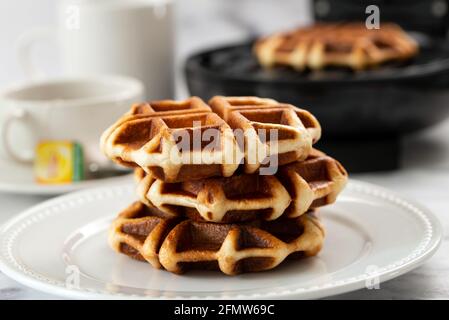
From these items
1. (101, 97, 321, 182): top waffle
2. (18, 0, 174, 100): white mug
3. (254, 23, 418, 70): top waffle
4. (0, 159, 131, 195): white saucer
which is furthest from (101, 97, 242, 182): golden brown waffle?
(18, 0, 174, 100): white mug

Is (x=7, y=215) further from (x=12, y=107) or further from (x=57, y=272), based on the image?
(x=57, y=272)

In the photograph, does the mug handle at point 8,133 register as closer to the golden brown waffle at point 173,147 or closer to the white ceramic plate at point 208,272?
the white ceramic plate at point 208,272

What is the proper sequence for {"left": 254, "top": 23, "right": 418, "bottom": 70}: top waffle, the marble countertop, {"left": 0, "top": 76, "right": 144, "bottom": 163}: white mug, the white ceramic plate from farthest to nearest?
{"left": 254, "top": 23, "right": 418, "bottom": 70}: top waffle
{"left": 0, "top": 76, "right": 144, "bottom": 163}: white mug
the marble countertop
the white ceramic plate

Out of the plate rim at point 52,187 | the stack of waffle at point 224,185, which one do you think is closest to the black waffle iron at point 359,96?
the plate rim at point 52,187

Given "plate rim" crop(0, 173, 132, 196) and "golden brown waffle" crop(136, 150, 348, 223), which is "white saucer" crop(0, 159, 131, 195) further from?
"golden brown waffle" crop(136, 150, 348, 223)

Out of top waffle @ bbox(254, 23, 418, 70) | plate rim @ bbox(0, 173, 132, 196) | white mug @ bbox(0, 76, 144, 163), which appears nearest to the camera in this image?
plate rim @ bbox(0, 173, 132, 196)
